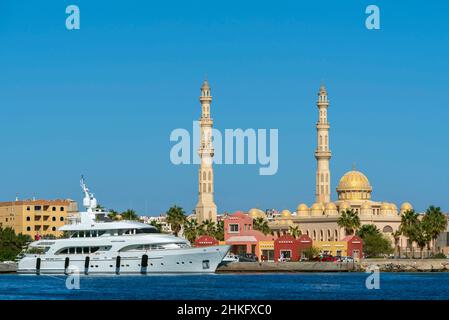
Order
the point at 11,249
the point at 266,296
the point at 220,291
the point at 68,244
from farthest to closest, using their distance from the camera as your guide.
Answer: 1. the point at 11,249
2. the point at 68,244
3. the point at 220,291
4. the point at 266,296

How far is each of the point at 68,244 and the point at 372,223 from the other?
67.1 m

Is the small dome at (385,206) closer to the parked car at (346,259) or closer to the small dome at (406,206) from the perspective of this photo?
the small dome at (406,206)

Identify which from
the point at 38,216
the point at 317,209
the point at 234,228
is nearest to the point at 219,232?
the point at 234,228

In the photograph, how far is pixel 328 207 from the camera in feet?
546

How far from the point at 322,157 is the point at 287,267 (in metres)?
46.8

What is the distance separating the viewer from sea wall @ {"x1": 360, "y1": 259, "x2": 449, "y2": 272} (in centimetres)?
12625

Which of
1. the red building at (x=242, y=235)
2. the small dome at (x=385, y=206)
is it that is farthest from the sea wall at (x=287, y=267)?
the small dome at (x=385, y=206)

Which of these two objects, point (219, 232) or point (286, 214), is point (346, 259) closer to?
point (219, 232)

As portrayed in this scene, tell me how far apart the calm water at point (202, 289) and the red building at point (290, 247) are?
132 feet

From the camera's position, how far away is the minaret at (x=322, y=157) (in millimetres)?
170125

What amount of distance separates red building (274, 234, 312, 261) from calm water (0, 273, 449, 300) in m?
40.4

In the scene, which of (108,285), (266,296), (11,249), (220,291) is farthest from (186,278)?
(11,249)
